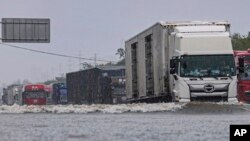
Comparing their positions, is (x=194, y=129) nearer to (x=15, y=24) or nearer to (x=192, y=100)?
(x=192, y=100)

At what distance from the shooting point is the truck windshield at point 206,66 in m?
29.1

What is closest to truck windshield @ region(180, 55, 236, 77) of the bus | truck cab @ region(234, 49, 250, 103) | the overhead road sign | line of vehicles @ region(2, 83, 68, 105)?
truck cab @ region(234, 49, 250, 103)

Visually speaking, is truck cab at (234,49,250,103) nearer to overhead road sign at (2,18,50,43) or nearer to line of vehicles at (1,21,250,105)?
line of vehicles at (1,21,250,105)

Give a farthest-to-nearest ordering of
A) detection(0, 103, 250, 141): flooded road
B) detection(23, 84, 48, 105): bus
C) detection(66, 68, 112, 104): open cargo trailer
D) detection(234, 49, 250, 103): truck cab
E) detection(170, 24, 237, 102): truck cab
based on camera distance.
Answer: detection(23, 84, 48, 105): bus
detection(66, 68, 112, 104): open cargo trailer
detection(234, 49, 250, 103): truck cab
detection(170, 24, 237, 102): truck cab
detection(0, 103, 250, 141): flooded road

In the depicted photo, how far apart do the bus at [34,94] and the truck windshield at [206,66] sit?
4720cm

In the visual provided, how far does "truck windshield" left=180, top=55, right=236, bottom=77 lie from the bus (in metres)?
47.2

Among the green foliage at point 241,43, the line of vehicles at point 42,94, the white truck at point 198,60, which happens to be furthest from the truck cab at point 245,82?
the green foliage at point 241,43

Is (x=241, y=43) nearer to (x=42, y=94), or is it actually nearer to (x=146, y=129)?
(x=42, y=94)

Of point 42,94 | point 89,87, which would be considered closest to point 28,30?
point 89,87

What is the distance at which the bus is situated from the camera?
75625mm

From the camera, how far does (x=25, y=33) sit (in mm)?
65562

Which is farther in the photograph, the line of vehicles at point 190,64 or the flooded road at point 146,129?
the line of vehicles at point 190,64

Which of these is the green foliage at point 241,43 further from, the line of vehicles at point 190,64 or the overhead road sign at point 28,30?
the line of vehicles at point 190,64

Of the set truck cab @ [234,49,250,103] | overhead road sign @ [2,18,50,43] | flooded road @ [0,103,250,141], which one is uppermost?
overhead road sign @ [2,18,50,43]
